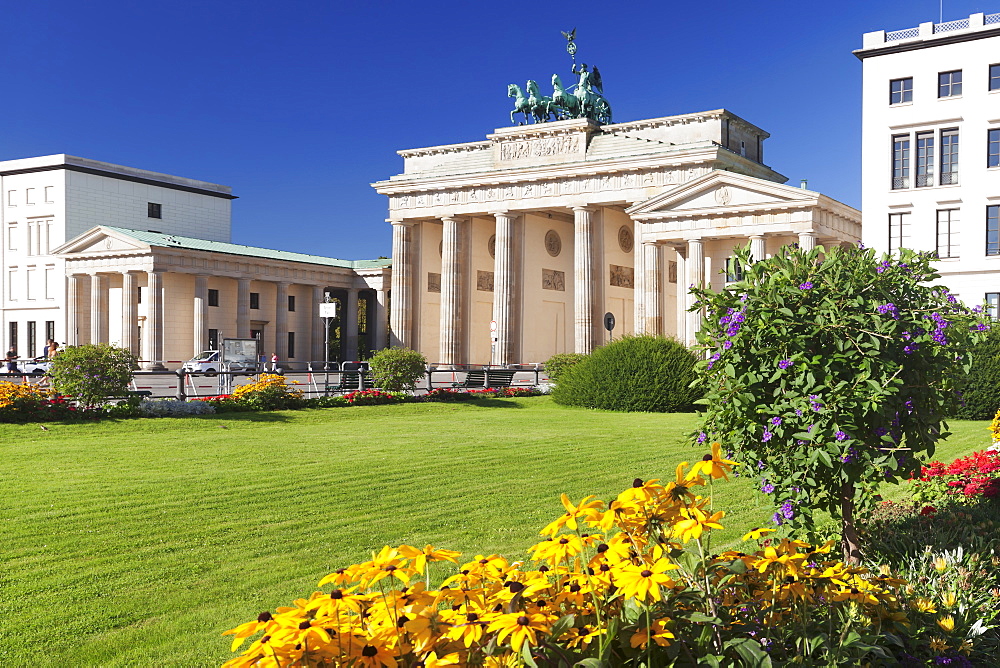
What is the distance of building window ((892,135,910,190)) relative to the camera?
42.0 m

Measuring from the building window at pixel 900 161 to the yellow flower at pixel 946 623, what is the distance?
41523 millimetres

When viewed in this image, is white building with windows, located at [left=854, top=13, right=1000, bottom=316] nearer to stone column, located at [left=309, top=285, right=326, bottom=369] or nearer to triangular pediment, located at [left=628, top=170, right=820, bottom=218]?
triangular pediment, located at [left=628, top=170, right=820, bottom=218]

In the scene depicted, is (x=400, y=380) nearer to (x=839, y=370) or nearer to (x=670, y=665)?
(x=839, y=370)

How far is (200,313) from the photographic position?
2470 inches

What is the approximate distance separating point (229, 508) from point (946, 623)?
8.85 m

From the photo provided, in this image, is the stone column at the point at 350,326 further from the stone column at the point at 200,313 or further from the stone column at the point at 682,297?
the stone column at the point at 682,297

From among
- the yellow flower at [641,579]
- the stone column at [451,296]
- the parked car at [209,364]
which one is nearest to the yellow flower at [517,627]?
the yellow flower at [641,579]

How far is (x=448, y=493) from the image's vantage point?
40.8 ft

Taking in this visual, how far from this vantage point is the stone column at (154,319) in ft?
197

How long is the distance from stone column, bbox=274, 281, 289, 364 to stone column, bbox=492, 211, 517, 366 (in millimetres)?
18041

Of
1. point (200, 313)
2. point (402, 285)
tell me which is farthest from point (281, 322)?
point (402, 285)

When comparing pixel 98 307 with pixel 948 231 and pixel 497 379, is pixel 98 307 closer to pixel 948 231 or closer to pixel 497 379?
pixel 497 379

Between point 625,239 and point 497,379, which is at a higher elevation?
point 625,239

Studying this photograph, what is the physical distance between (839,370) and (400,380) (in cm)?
2560
